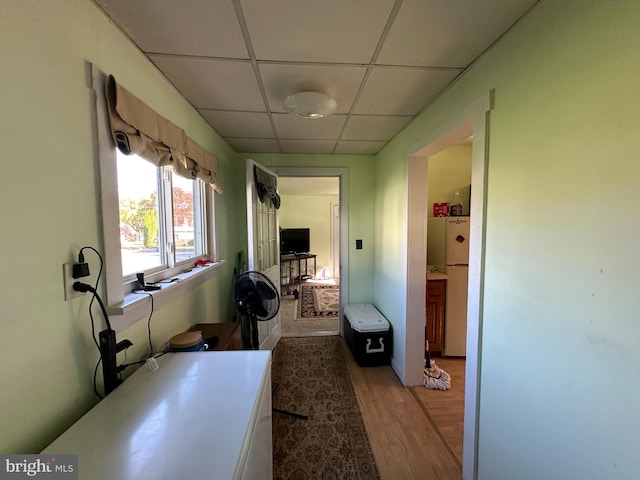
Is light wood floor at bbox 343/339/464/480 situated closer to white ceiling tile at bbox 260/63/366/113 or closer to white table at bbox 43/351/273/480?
white table at bbox 43/351/273/480

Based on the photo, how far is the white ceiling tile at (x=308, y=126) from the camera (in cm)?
200

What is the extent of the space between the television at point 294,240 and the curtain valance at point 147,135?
177 inches

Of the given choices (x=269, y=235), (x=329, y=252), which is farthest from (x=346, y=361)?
(x=329, y=252)

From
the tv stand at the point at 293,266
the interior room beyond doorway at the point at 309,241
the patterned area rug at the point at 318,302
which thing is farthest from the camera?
the tv stand at the point at 293,266

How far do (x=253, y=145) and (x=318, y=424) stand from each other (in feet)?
8.54

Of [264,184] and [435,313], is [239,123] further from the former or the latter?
[435,313]

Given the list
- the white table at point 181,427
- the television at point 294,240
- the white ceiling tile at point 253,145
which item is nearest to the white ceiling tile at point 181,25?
the white ceiling tile at point 253,145

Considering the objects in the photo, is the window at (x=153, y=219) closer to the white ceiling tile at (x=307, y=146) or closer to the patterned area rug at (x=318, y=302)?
the white ceiling tile at (x=307, y=146)

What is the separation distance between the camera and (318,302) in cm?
474

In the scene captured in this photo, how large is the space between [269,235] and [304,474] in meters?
2.20

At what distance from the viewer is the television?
6.27m

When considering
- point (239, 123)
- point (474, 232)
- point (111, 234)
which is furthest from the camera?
point (239, 123)

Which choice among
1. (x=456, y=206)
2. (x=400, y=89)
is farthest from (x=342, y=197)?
(x=400, y=89)

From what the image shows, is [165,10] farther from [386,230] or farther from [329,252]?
[329,252]
